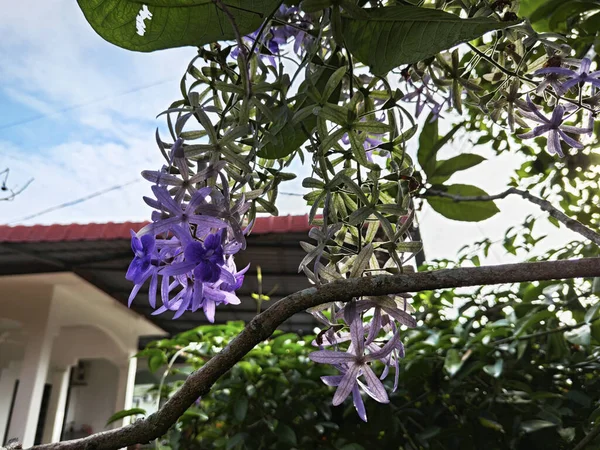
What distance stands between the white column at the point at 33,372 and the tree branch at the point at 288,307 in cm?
392

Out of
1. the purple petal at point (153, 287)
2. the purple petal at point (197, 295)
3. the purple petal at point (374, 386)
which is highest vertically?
the purple petal at point (153, 287)

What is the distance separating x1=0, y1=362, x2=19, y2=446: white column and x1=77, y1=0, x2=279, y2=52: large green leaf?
5.46 meters

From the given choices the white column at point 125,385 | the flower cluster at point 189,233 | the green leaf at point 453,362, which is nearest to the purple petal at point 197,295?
the flower cluster at point 189,233

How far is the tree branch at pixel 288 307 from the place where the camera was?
28cm

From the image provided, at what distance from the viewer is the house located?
2.95 metres

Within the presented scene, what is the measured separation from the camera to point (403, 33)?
1.11ft

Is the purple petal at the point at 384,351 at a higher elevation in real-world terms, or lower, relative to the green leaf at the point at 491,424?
higher

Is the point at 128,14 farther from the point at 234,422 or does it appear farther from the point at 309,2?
the point at 234,422

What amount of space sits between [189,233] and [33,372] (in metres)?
4.19

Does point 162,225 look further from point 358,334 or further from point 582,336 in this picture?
point 582,336

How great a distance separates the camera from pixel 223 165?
37 centimetres

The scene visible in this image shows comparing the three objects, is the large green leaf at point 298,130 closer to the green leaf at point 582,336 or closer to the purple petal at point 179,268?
the purple petal at point 179,268

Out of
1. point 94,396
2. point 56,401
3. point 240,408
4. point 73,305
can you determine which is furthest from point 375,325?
point 94,396

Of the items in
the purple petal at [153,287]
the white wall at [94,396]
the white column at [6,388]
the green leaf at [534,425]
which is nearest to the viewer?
the purple petal at [153,287]
